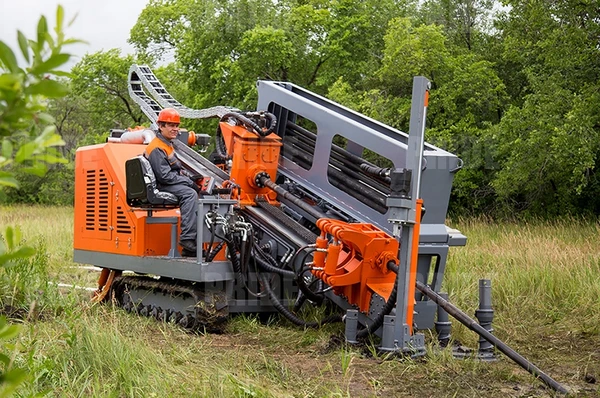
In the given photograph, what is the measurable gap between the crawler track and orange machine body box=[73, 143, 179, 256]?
0.36 meters

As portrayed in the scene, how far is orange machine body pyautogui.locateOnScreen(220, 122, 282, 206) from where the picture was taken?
26.2 feet

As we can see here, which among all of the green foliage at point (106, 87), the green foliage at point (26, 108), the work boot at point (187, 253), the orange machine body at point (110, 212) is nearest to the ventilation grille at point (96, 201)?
the orange machine body at point (110, 212)

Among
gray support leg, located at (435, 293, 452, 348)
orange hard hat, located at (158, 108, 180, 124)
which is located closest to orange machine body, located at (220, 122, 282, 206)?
orange hard hat, located at (158, 108, 180, 124)

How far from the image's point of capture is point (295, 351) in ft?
21.8

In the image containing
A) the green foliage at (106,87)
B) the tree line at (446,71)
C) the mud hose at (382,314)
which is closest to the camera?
the mud hose at (382,314)

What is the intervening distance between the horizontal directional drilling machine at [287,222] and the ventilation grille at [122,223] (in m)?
0.02

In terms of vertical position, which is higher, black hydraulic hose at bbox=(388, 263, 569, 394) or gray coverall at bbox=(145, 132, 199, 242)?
gray coverall at bbox=(145, 132, 199, 242)

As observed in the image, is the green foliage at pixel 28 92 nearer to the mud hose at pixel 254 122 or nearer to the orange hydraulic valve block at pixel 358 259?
the orange hydraulic valve block at pixel 358 259

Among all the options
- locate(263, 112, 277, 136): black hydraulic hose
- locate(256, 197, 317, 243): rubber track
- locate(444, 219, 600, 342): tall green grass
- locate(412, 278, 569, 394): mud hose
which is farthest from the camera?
locate(263, 112, 277, 136): black hydraulic hose

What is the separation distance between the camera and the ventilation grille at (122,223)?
8.12m

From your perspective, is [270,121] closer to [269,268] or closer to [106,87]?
[269,268]

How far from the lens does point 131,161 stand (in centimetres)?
771

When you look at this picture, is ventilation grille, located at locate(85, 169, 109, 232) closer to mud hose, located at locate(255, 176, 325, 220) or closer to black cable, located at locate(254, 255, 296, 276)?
mud hose, located at locate(255, 176, 325, 220)

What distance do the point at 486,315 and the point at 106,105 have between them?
28987mm
